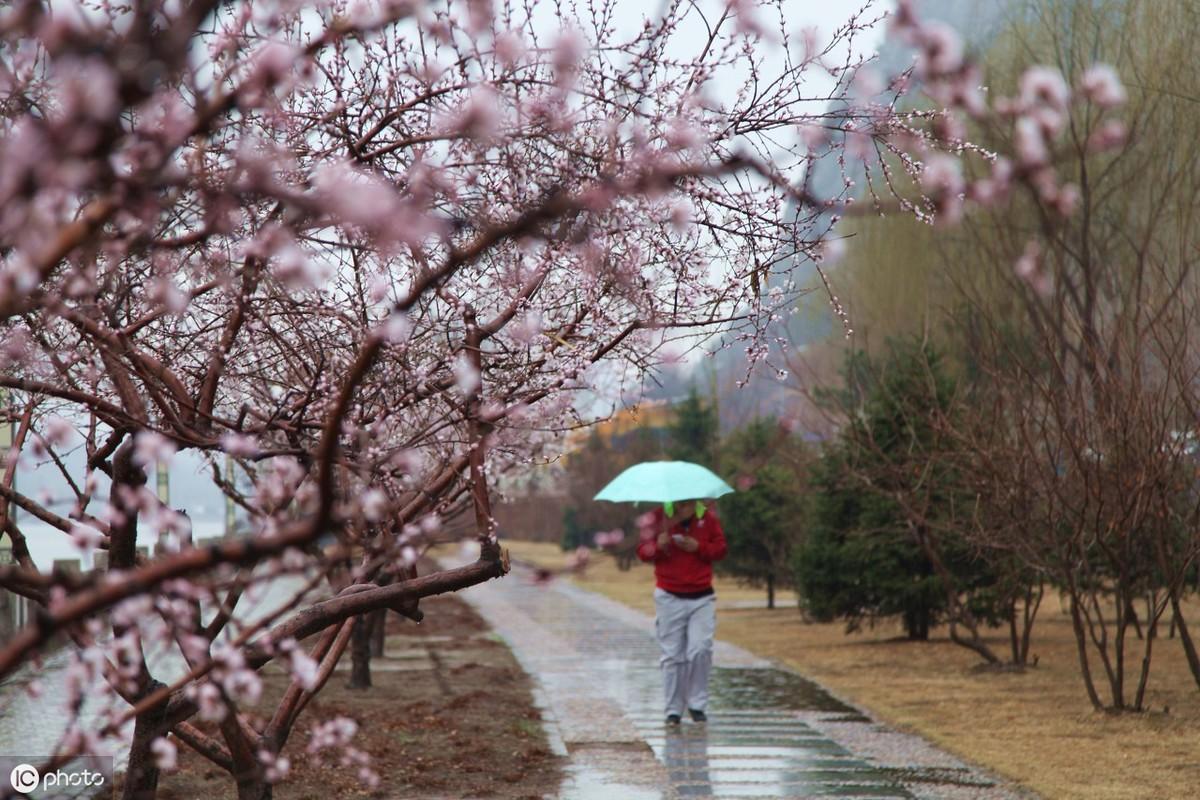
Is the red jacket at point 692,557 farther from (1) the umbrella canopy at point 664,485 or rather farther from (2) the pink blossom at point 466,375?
(2) the pink blossom at point 466,375

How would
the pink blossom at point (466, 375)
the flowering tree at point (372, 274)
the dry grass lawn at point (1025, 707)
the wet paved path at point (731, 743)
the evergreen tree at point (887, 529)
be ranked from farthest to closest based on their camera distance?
the evergreen tree at point (887, 529) < the dry grass lawn at point (1025, 707) < the wet paved path at point (731, 743) < the pink blossom at point (466, 375) < the flowering tree at point (372, 274)

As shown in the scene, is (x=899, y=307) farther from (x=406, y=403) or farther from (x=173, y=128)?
(x=173, y=128)

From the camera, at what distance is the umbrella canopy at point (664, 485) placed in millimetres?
10062

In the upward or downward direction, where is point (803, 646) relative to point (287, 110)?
downward

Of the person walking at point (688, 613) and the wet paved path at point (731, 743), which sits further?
the person walking at point (688, 613)

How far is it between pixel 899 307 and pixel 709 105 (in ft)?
80.6

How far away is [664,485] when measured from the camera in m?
10.2

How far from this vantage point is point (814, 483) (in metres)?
17.2

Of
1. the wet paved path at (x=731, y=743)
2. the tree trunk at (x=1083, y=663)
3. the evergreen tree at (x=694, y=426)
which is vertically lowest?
the wet paved path at (x=731, y=743)

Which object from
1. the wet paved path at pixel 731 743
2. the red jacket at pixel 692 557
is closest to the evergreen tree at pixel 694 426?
the wet paved path at pixel 731 743

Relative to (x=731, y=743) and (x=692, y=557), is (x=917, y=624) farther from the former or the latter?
(x=731, y=743)

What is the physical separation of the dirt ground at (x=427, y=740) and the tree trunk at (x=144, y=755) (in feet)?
1.98

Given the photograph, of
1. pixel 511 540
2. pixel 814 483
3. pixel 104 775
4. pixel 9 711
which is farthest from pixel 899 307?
pixel 511 540

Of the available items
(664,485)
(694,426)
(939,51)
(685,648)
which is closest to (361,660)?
(685,648)
